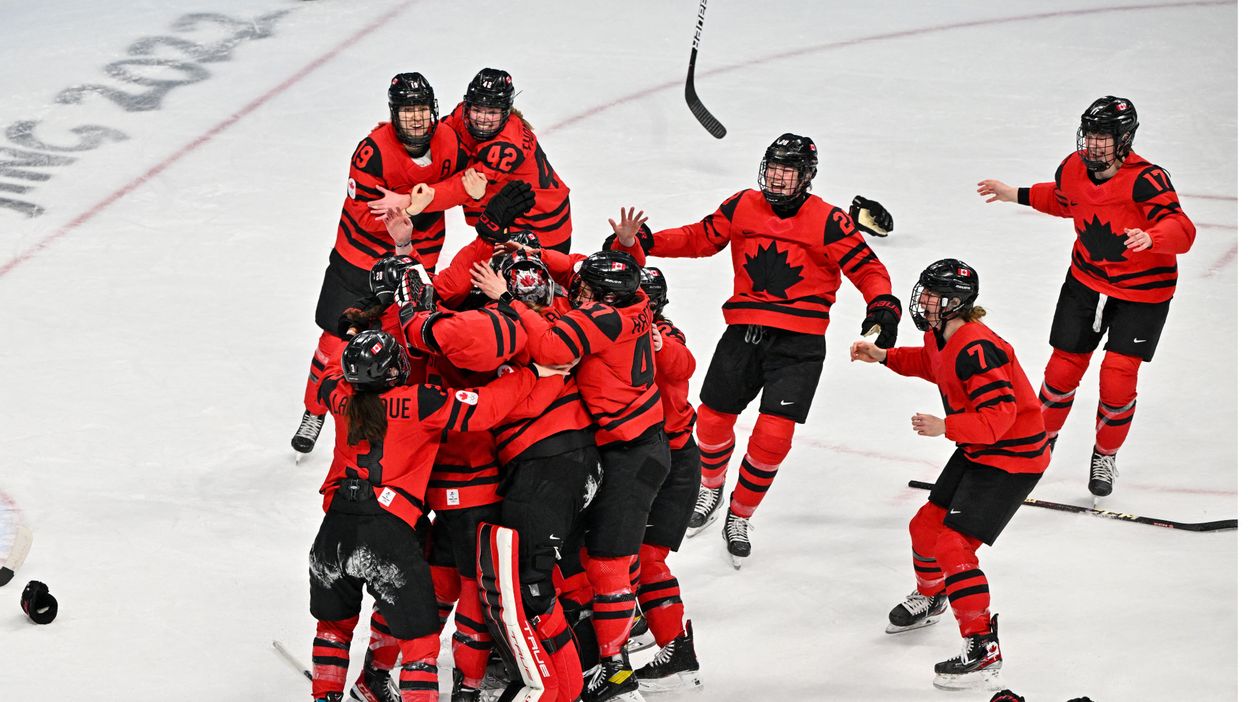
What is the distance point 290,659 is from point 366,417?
978mm

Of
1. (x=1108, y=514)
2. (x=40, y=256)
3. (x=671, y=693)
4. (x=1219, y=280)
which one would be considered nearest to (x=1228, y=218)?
(x=1219, y=280)

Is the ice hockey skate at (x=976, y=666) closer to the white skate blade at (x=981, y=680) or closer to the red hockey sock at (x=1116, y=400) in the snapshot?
the white skate blade at (x=981, y=680)

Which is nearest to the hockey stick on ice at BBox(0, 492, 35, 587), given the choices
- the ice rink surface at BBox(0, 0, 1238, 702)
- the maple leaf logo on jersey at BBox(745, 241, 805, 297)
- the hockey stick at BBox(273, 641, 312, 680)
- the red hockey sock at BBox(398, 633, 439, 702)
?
the ice rink surface at BBox(0, 0, 1238, 702)

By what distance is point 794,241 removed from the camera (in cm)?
502

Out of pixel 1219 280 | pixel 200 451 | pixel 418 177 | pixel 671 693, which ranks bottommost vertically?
pixel 671 693

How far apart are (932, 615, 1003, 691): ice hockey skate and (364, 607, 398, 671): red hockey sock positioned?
1.49 meters

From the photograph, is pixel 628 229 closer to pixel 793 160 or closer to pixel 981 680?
pixel 793 160

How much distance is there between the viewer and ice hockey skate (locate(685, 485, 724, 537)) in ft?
17.2

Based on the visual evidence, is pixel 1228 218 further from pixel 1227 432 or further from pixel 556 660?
pixel 556 660

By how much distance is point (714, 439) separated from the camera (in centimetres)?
524

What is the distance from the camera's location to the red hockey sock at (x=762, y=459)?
16.5ft

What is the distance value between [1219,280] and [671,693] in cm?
409

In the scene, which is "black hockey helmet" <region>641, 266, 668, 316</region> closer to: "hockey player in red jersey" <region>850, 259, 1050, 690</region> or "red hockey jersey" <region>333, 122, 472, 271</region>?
"hockey player in red jersey" <region>850, 259, 1050, 690</region>

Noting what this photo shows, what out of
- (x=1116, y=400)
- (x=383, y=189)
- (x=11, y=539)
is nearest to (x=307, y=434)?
(x=383, y=189)
